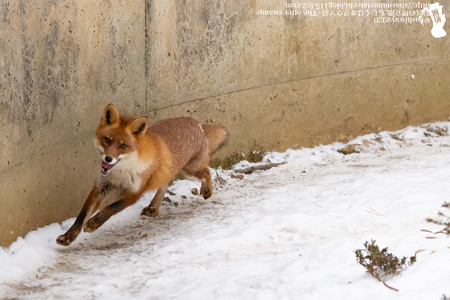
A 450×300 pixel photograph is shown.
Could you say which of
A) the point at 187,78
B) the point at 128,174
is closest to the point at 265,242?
the point at 128,174

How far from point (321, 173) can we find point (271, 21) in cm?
146

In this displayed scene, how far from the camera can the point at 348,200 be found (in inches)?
237

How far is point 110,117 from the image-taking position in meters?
5.43

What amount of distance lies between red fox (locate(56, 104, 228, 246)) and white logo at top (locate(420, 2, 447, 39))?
3.59 meters

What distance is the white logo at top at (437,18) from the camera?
8422 mm

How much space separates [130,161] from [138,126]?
0.25 metres

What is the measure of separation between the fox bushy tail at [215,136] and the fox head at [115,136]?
1.08 metres

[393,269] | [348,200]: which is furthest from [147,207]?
[393,269]

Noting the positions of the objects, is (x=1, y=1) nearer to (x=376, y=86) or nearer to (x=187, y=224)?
(x=187, y=224)

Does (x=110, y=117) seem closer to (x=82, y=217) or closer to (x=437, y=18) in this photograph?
(x=82, y=217)

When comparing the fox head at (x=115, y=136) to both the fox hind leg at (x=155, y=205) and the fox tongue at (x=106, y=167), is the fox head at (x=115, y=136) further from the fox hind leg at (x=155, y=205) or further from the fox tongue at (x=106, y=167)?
the fox hind leg at (x=155, y=205)

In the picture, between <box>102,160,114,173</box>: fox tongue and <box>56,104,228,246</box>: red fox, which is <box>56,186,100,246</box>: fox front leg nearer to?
<box>56,104,228,246</box>: red fox

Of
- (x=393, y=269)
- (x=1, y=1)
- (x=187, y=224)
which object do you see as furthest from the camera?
(x=187, y=224)

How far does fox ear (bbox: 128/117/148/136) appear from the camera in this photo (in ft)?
17.8
